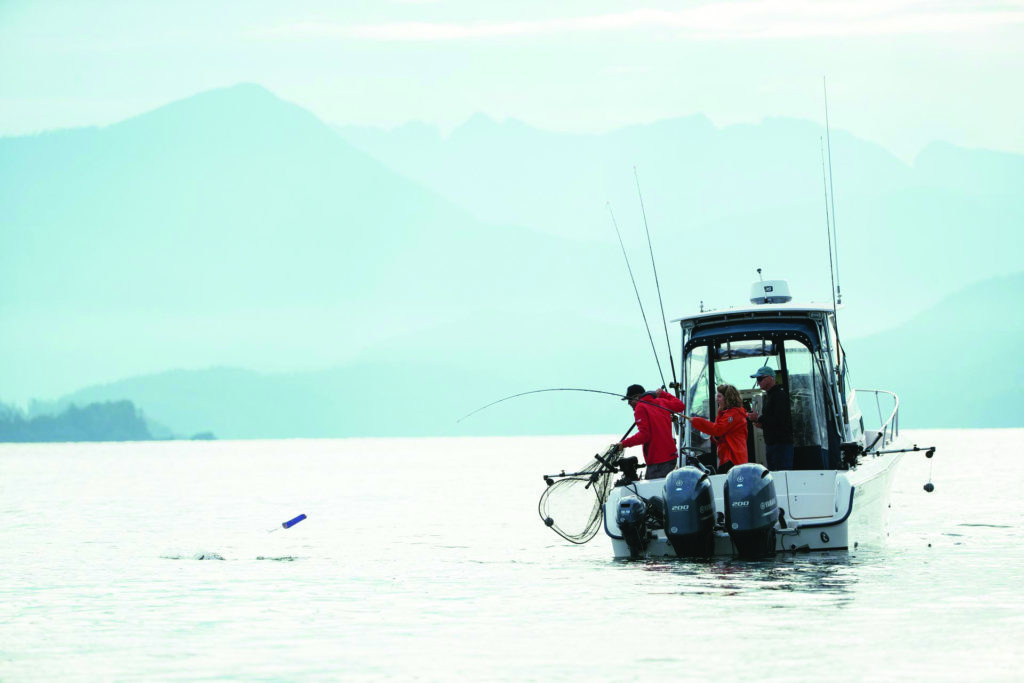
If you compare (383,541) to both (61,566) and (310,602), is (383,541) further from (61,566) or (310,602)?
(310,602)

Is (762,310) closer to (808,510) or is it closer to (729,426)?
(729,426)

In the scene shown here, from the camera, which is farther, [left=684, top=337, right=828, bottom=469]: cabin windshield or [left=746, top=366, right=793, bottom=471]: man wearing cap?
[left=684, top=337, right=828, bottom=469]: cabin windshield

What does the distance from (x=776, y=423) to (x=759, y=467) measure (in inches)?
75.5

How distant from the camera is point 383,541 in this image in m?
25.0

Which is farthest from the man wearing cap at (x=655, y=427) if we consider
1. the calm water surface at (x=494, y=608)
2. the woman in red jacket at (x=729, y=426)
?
the calm water surface at (x=494, y=608)

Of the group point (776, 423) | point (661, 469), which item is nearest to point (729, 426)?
point (776, 423)

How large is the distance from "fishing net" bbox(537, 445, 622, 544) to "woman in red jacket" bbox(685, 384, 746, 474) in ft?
4.92

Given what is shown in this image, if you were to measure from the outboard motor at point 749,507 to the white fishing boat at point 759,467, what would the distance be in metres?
0.06

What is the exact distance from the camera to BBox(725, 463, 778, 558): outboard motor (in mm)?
16016

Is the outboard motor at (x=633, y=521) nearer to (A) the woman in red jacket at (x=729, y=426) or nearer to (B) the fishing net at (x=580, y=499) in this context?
(A) the woman in red jacket at (x=729, y=426)

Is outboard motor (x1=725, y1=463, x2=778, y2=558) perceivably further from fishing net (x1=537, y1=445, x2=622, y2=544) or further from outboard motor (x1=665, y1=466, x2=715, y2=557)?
fishing net (x1=537, y1=445, x2=622, y2=544)

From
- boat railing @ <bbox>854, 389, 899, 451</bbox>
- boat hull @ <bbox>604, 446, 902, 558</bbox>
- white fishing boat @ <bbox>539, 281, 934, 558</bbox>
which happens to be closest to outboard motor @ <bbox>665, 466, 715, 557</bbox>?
white fishing boat @ <bbox>539, 281, 934, 558</bbox>

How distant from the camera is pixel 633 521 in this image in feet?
55.6

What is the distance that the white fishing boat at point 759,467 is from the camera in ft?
54.2
